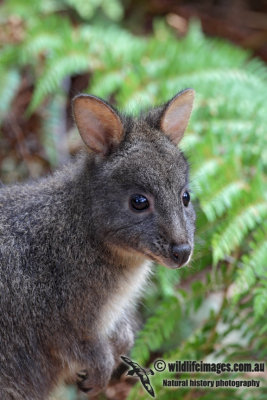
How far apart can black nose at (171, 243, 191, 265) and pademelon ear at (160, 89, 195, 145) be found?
0.89 m

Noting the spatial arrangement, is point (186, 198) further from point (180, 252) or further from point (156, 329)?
point (156, 329)

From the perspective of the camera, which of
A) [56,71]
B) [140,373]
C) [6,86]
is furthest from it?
[6,86]

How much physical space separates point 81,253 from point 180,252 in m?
0.74

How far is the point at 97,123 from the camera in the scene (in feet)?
13.5

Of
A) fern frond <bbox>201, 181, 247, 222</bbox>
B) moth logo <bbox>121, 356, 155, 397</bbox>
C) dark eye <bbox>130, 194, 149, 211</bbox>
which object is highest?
dark eye <bbox>130, 194, 149, 211</bbox>

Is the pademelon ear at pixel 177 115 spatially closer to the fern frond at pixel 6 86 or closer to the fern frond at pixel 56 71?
the fern frond at pixel 56 71

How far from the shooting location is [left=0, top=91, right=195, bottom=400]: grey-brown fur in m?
4.02

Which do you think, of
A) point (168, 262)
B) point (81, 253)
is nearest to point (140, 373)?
point (81, 253)

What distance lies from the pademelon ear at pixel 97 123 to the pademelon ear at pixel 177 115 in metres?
0.36

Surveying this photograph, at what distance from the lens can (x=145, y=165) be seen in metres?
4.00

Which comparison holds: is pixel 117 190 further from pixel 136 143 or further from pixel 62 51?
pixel 62 51

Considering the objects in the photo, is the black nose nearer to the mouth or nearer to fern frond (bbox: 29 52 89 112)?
the mouth

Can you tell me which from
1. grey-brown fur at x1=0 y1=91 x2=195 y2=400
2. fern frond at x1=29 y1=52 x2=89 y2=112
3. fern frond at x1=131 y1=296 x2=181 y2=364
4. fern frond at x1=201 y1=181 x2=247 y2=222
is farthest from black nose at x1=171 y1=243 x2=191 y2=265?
fern frond at x1=29 y1=52 x2=89 y2=112

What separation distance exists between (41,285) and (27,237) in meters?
0.34
